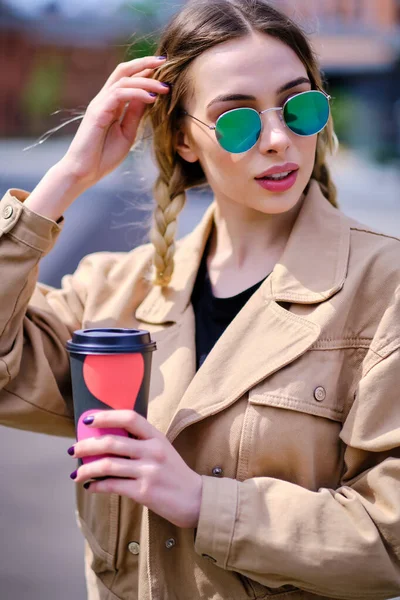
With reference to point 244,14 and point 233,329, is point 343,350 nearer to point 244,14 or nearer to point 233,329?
point 233,329

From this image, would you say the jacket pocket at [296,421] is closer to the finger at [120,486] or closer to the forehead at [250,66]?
the finger at [120,486]

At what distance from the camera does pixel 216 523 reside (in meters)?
1.85

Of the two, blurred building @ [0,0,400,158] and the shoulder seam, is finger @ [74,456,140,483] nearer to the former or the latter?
the shoulder seam

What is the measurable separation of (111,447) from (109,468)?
5 cm

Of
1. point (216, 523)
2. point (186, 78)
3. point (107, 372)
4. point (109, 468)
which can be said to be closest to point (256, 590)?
point (216, 523)

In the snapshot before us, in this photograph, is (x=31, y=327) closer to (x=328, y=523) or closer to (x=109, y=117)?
(x=109, y=117)

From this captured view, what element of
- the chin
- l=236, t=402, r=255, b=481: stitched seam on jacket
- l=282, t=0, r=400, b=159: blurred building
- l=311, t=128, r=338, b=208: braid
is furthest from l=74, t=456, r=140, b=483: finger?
l=282, t=0, r=400, b=159: blurred building

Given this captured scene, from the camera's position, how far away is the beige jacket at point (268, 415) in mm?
1861

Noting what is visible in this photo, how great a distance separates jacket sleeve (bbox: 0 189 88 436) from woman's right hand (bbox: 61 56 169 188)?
195 millimetres

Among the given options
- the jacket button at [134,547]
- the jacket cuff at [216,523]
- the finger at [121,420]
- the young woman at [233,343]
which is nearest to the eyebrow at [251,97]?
the young woman at [233,343]

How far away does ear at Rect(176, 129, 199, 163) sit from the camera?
245 centimetres

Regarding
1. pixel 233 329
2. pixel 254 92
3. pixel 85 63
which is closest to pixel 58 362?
pixel 233 329

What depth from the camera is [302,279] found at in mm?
2146

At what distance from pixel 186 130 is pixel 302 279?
2.00 feet
